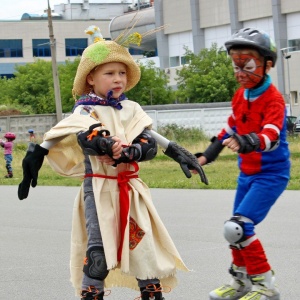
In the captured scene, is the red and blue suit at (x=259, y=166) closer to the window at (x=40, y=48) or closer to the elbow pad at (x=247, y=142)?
the elbow pad at (x=247, y=142)

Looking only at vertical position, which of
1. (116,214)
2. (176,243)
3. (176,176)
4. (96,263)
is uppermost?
(116,214)

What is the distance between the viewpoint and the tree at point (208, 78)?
55.9 m

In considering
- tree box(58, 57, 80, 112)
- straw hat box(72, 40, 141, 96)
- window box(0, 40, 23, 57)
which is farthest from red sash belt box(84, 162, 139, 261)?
window box(0, 40, 23, 57)

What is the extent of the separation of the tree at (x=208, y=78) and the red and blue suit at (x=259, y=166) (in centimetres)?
4967

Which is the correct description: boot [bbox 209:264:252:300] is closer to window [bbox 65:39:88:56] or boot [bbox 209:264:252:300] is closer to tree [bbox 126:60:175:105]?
tree [bbox 126:60:175:105]

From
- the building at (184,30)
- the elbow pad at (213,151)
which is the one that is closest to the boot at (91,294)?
the elbow pad at (213,151)

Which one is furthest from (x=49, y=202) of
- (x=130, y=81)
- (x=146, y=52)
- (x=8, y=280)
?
(x=146, y=52)

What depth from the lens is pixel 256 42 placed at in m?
6.01

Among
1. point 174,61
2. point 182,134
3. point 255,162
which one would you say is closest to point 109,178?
point 255,162

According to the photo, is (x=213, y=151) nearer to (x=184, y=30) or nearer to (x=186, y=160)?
(x=186, y=160)

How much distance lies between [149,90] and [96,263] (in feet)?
163

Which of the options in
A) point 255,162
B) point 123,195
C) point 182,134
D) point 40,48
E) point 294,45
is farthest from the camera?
point 40,48

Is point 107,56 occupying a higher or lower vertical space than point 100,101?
higher

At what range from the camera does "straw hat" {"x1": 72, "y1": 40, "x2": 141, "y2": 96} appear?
6355 millimetres
